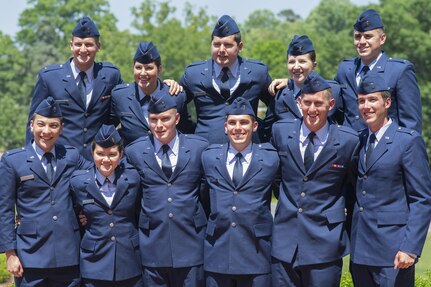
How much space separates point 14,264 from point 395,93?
13.5 feet

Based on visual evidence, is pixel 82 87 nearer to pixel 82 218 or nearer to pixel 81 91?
pixel 81 91

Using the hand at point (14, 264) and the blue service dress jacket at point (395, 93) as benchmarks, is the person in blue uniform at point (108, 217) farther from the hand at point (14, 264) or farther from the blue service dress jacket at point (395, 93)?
the blue service dress jacket at point (395, 93)

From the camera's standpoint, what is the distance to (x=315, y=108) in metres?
7.76

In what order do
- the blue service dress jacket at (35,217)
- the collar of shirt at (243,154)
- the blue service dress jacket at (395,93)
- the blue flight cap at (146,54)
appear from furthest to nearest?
the blue flight cap at (146,54)
the blue service dress jacket at (395,93)
the blue service dress jacket at (35,217)
the collar of shirt at (243,154)

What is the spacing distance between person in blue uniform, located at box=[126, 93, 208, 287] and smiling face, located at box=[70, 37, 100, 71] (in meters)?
1.25

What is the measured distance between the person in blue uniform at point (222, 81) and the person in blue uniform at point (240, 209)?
99 cm

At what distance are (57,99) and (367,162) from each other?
3490 mm

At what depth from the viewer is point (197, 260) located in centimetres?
811

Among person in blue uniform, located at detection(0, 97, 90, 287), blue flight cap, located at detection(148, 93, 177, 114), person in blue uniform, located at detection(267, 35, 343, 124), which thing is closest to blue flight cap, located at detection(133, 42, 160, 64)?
blue flight cap, located at detection(148, 93, 177, 114)

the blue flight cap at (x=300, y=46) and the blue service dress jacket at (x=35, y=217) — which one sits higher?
the blue flight cap at (x=300, y=46)

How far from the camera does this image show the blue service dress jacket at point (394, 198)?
24.8 feet

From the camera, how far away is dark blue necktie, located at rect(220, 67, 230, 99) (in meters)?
9.01

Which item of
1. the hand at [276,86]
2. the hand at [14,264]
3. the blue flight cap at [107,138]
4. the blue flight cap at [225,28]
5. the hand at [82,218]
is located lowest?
the hand at [14,264]

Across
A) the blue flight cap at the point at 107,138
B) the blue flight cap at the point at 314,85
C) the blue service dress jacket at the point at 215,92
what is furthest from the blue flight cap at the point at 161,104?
the blue flight cap at the point at 314,85
